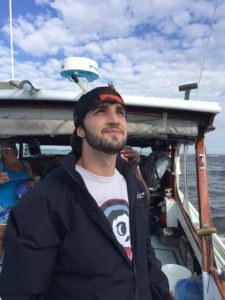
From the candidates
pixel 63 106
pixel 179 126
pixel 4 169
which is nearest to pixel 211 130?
pixel 179 126

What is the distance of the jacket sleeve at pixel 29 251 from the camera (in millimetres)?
1324

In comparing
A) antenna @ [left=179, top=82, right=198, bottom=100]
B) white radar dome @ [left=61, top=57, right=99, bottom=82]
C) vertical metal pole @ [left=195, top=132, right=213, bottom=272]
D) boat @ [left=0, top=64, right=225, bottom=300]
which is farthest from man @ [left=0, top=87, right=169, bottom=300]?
antenna @ [left=179, top=82, right=198, bottom=100]

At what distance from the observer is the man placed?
1348mm

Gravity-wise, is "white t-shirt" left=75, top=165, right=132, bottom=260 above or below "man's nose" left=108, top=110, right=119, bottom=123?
below

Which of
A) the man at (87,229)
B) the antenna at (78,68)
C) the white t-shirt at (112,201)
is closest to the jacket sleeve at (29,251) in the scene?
the man at (87,229)

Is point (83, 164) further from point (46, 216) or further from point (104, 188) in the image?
point (46, 216)

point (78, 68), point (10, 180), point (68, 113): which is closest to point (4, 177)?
point (10, 180)

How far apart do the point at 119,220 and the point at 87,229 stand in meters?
0.27

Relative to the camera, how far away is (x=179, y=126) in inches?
107

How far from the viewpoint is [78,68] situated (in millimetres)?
2529

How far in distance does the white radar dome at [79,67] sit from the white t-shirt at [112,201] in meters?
1.13

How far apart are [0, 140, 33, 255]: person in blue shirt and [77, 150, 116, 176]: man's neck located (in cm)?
200

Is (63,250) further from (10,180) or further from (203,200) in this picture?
(10,180)

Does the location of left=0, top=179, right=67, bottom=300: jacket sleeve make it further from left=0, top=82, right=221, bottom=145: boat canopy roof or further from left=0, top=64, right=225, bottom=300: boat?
left=0, top=82, right=221, bottom=145: boat canopy roof
